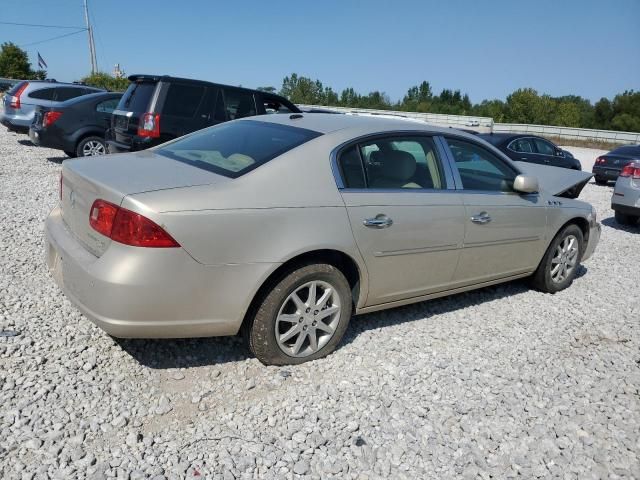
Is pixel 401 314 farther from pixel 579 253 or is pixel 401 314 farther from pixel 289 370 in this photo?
pixel 579 253

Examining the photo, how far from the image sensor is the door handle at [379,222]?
3.39m

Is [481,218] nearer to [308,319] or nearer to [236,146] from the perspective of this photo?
[308,319]

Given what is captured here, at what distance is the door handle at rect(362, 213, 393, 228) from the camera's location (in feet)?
11.1

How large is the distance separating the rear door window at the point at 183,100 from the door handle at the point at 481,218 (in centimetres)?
529

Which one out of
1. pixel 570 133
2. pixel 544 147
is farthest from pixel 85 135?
pixel 570 133

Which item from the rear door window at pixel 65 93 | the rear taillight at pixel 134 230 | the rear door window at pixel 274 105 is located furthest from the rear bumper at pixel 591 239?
the rear door window at pixel 65 93

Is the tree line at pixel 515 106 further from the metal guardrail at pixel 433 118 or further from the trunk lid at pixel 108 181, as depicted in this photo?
the trunk lid at pixel 108 181

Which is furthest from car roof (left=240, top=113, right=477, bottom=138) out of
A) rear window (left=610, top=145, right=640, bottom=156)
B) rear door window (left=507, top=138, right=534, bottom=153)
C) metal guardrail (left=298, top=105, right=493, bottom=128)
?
metal guardrail (left=298, top=105, right=493, bottom=128)

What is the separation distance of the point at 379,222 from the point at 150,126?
5245 millimetres

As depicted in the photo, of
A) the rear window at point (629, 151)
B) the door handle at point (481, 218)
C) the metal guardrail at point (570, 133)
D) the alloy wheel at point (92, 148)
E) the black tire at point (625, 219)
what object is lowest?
the metal guardrail at point (570, 133)

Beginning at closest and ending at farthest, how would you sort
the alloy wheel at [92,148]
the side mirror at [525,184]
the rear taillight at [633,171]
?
1. the side mirror at [525,184]
2. the rear taillight at [633,171]
3. the alloy wheel at [92,148]

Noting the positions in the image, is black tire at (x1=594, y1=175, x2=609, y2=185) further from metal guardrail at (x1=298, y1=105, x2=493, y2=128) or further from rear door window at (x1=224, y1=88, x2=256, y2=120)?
rear door window at (x1=224, y1=88, x2=256, y2=120)

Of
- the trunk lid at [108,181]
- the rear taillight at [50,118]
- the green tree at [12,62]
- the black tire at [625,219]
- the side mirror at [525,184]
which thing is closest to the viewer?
the trunk lid at [108,181]

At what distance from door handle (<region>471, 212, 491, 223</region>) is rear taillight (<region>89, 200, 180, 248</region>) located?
232cm
